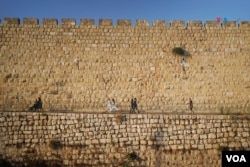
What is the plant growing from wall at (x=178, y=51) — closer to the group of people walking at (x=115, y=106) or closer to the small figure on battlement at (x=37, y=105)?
the group of people walking at (x=115, y=106)

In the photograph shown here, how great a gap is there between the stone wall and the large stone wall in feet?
14.1

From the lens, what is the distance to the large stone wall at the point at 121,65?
1468cm

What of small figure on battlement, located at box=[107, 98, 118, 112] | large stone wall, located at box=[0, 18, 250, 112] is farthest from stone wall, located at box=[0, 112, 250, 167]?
large stone wall, located at box=[0, 18, 250, 112]

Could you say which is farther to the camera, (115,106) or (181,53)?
(181,53)

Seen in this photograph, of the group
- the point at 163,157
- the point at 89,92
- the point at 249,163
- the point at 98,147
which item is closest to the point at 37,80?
the point at 89,92

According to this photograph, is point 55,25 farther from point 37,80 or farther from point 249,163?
point 249,163

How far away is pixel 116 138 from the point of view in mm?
10219

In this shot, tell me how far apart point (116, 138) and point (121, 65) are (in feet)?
18.3

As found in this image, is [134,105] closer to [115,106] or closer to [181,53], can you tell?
[115,106]

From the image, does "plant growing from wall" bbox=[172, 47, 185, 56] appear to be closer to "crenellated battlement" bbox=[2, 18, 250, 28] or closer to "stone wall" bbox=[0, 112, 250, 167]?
"crenellated battlement" bbox=[2, 18, 250, 28]

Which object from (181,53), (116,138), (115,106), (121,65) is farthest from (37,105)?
(181,53)

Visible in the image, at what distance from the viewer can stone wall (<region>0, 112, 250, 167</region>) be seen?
9.91 m

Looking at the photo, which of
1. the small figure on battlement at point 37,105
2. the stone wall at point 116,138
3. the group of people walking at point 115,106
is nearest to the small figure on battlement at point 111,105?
the group of people walking at point 115,106

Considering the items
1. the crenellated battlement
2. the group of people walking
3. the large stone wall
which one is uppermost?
the crenellated battlement
